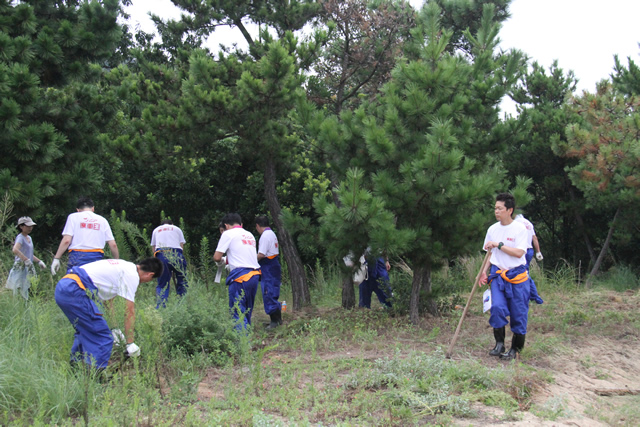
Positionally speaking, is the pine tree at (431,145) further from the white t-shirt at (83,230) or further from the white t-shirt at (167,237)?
the white t-shirt at (83,230)

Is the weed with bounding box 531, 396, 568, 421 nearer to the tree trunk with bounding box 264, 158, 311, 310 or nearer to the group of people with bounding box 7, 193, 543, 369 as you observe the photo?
the group of people with bounding box 7, 193, 543, 369

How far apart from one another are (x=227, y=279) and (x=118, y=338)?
205 cm

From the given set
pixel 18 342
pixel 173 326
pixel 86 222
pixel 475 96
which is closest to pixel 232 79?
pixel 86 222

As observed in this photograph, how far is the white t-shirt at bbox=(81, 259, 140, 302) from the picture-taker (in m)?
5.08

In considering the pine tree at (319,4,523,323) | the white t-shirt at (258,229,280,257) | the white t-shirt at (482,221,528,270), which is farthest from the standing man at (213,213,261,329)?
the white t-shirt at (482,221,528,270)

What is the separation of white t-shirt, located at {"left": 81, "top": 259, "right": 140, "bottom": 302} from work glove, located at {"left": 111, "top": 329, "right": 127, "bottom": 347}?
1.23 feet

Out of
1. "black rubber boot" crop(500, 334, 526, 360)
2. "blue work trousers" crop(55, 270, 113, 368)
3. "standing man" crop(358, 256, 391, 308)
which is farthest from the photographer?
"standing man" crop(358, 256, 391, 308)

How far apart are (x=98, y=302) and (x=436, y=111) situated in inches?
176

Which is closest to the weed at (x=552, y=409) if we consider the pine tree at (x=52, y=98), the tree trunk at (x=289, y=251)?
the tree trunk at (x=289, y=251)

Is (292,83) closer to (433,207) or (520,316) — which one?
(433,207)

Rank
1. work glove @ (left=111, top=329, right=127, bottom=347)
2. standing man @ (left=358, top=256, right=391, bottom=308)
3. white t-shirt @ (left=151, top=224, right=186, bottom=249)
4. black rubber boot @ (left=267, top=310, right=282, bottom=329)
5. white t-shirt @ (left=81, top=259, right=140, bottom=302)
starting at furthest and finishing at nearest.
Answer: white t-shirt @ (left=151, top=224, right=186, bottom=249), standing man @ (left=358, top=256, right=391, bottom=308), black rubber boot @ (left=267, top=310, right=282, bottom=329), work glove @ (left=111, top=329, right=127, bottom=347), white t-shirt @ (left=81, top=259, right=140, bottom=302)

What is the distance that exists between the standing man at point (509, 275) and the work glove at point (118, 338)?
145 inches

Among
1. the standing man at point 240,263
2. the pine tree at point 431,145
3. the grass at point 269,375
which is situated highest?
the pine tree at point 431,145

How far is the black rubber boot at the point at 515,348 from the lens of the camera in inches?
247
